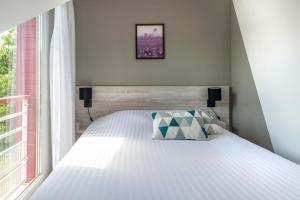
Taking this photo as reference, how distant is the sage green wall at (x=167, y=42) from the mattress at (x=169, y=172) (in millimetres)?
1095

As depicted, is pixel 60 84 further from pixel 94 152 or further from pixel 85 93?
pixel 94 152

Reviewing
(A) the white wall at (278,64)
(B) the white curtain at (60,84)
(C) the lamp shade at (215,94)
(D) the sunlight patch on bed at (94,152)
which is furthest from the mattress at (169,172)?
(C) the lamp shade at (215,94)

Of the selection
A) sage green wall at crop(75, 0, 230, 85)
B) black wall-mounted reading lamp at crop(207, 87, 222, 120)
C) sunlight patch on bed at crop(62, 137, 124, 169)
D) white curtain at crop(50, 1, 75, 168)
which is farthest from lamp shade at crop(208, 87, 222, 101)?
white curtain at crop(50, 1, 75, 168)

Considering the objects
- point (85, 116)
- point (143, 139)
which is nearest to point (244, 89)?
point (143, 139)

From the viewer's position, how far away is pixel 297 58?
194cm

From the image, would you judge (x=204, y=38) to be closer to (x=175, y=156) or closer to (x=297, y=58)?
(x=297, y=58)

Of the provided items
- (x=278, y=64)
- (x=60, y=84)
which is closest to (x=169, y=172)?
(x=278, y=64)

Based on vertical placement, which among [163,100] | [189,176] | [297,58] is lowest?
[189,176]

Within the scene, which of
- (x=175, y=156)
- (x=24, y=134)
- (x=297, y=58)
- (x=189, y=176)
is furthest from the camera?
(x=24, y=134)

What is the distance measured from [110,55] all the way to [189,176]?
2.10m

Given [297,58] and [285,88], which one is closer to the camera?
[297,58]

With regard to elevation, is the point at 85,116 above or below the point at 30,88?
below

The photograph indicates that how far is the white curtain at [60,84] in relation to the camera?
2.61 metres

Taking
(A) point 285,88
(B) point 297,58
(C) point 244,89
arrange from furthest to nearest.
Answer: (C) point 244,89
(A) point 285,88
(B) point 297,58
